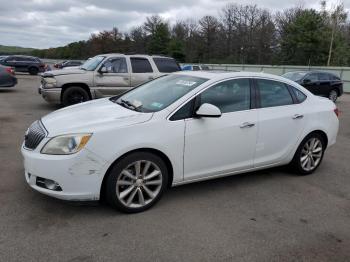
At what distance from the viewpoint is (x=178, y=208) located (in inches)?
165

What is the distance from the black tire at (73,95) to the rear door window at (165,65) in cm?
246

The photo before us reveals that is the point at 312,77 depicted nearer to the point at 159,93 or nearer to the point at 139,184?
the point at 159,93

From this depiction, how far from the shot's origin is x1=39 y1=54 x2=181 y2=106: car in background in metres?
10.9

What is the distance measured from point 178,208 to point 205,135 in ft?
2.97

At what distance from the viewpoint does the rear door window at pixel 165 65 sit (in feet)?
38.5

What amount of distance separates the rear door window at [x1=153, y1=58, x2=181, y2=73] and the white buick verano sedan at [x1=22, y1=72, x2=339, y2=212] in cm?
646

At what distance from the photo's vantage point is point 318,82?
55.5 ft

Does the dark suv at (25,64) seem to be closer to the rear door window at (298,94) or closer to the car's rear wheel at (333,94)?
the car's rear wheel at (333,94)

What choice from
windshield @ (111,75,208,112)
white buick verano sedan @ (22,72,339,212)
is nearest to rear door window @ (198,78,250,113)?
white buick verano sedan @ (22,72,339,212)

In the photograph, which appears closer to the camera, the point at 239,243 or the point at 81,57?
the point at 239,243

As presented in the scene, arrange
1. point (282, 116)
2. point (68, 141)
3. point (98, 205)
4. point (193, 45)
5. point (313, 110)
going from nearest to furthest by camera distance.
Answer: point (68, 141)
point (98, 205)
point (282, 116)
point (313, 110)
point (193, 45)

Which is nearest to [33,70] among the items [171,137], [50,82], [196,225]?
[50,82]

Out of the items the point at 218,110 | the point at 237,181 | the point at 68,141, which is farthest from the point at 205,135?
the point at 68,141

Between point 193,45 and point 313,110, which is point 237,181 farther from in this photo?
point 193,45
